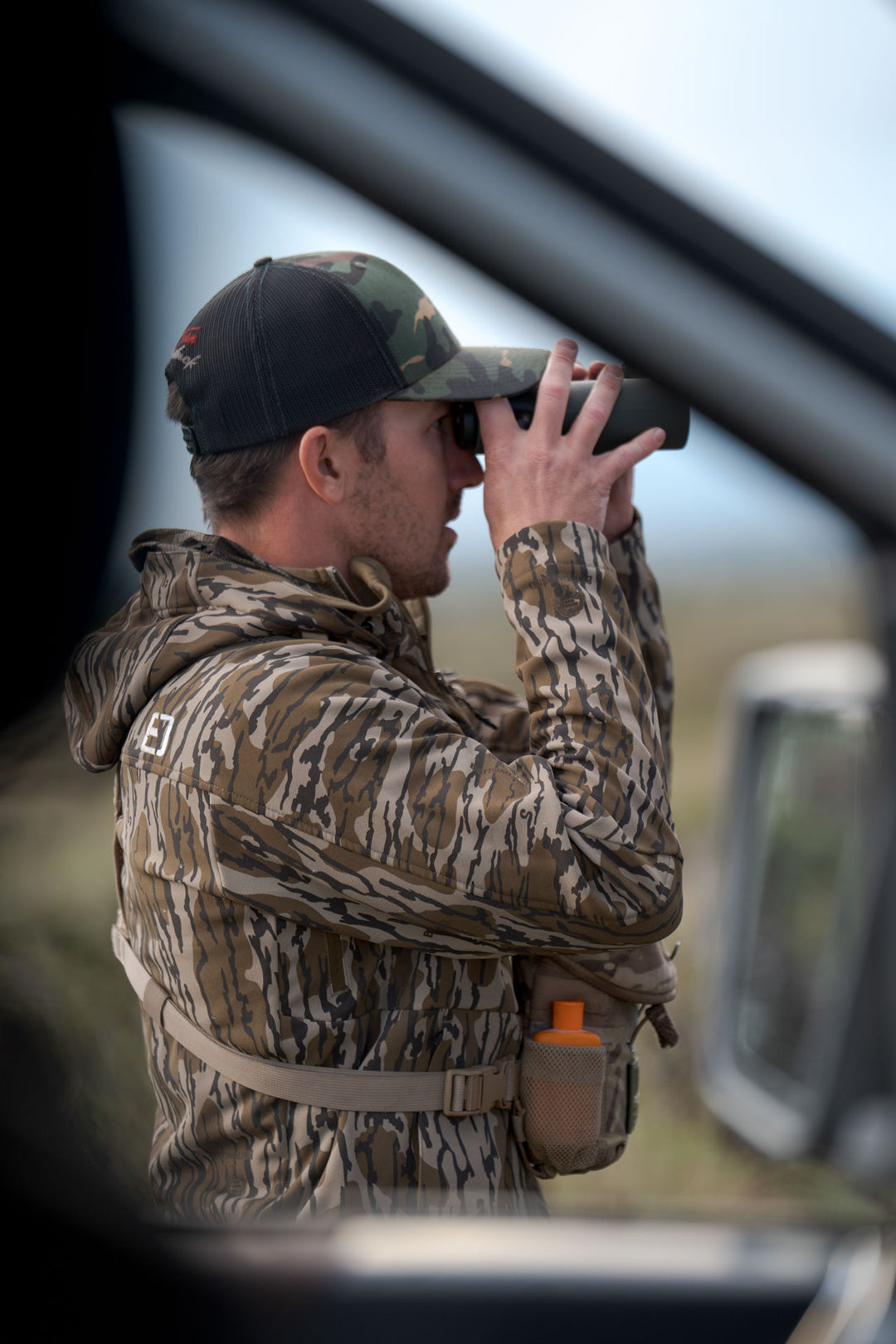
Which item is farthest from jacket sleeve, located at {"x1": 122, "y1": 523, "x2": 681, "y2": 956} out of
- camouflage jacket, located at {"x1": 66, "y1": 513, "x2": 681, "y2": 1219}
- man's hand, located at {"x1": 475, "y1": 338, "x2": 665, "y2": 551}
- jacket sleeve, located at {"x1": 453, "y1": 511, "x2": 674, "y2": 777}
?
jacket sleeve, located at {"x1": 453, "y1": 511, "x2": 674, "y2": 777}

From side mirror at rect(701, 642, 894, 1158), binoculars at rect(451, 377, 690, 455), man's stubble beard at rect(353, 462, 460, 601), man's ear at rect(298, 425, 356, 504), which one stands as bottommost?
side mirror at rect(701, 642, 894, 1158)

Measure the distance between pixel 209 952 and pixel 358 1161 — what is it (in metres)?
0.28

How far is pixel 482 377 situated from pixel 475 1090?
0.83 meters

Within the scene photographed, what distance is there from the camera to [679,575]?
47.2 ft

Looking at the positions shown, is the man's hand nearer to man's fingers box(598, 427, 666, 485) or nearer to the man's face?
man's fingers box(598, 427, 666, 485)

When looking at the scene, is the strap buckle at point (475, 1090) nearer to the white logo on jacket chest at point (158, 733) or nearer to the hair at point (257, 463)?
the white logo on jacket chest at point (158, 733)

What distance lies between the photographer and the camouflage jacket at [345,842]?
121 centimetres

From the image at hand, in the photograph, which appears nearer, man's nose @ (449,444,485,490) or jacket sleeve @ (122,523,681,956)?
jacket sleeve @ (122,523,681,956)

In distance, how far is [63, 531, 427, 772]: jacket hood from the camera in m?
1.32

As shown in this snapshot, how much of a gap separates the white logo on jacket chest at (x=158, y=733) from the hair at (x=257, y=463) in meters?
0.31

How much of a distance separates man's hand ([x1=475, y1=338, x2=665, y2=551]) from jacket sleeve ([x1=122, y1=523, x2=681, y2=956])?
15cm

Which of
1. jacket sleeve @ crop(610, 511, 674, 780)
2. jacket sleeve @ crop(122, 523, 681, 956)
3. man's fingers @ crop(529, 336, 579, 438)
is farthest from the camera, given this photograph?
jacket sleeve @ crop(610, 511, 674, 780)

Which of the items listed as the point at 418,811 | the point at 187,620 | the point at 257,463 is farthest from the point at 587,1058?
the point at 257,463

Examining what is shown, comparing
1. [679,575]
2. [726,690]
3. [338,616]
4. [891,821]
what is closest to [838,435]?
[338,616]
